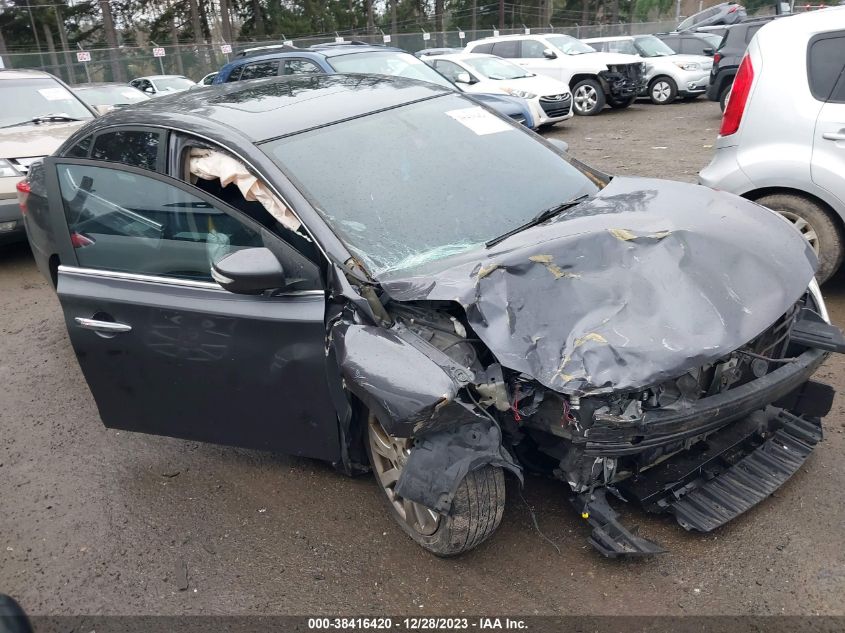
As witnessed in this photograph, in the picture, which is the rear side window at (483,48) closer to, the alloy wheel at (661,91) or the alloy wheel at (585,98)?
the alloy wheel at (585,98)

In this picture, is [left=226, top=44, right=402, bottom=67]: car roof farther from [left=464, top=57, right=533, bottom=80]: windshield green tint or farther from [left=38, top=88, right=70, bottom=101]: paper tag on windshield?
[left=464, top=57, right=533, bottom=80]: windshield green tint

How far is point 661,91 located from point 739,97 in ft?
39.2

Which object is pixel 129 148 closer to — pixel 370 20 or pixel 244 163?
pixel 244 163

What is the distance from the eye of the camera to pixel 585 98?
1428 cm

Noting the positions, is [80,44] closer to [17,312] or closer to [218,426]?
[17,312]

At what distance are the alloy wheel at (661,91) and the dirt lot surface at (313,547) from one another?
13011 millimetres

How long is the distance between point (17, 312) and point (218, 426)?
3.66m

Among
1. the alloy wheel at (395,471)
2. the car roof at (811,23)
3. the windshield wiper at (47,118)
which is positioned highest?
the car roof at (811,23)

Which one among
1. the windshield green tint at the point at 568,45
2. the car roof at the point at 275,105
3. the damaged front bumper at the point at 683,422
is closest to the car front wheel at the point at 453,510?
the damaged front bumper at the point at 683,422

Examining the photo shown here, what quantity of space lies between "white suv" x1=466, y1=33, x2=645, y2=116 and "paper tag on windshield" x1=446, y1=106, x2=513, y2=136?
1141 centimetres

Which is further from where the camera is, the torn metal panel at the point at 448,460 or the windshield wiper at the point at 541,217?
the windshield wiper at the point at 541,217

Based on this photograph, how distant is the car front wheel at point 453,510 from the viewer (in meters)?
2.43

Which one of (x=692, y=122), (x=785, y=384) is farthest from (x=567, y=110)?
(x=785, y=384)

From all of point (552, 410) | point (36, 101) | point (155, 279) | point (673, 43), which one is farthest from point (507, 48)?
point (552, 410)
